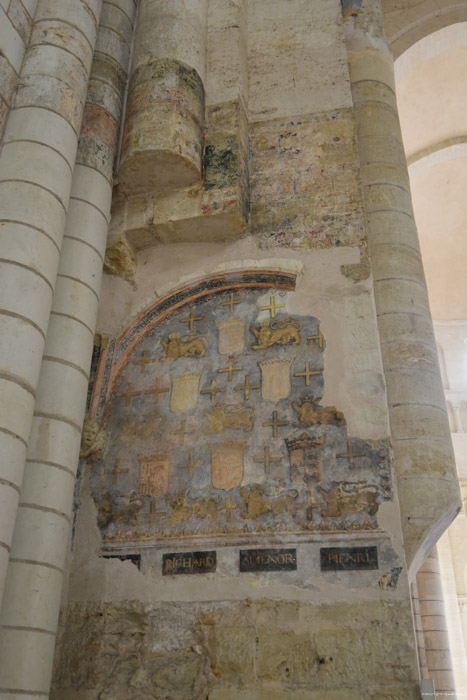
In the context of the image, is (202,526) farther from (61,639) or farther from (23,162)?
(23,162)

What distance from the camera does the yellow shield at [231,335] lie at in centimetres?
578

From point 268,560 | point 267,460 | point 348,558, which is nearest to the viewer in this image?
point 348,558

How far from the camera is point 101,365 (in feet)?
19.8

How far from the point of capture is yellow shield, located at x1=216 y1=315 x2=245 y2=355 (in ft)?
19.0

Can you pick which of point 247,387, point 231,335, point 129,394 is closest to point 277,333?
point 231,335

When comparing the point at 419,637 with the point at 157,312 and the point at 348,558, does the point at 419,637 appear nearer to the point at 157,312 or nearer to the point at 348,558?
the point at 348,558

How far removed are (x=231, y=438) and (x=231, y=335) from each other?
0.96m

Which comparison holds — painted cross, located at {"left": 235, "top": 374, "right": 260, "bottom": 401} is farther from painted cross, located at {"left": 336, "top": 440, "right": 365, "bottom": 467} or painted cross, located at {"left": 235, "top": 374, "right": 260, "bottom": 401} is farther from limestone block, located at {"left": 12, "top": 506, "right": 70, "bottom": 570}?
limestone block, located at {"left": 12, "top": 506, "right": 70, "bottom": 570}

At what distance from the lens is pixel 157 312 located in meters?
6.21

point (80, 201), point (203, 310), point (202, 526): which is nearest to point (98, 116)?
point (80, 201)

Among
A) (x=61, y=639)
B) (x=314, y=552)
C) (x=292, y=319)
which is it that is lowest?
(x=61, y=639)

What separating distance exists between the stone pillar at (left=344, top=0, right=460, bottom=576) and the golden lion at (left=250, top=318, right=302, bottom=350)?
69 cm

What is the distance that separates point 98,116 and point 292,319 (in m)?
2.61

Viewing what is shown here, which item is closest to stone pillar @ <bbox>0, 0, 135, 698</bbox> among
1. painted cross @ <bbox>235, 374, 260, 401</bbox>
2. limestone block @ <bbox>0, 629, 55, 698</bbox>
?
limestone block @ <bbox>0, 629, 55, 698</bbox>
